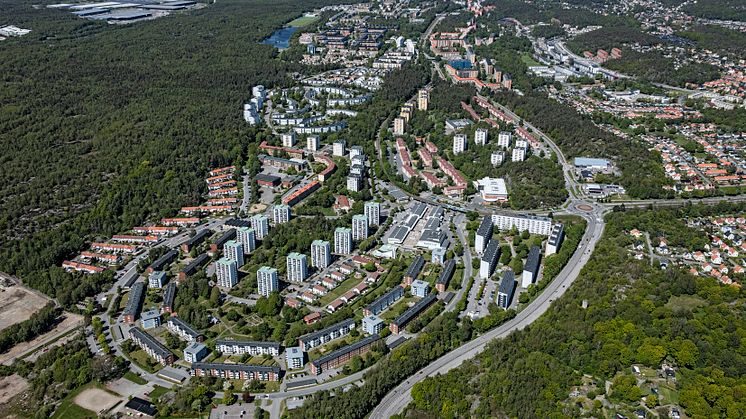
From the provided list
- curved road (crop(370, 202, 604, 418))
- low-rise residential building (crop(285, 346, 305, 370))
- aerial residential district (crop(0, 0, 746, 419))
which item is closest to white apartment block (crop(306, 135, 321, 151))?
aerial residential district (crop(0, 0, 746, 419))

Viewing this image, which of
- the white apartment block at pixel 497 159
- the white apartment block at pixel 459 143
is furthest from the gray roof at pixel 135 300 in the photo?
the white apartment block at pixel 459 143

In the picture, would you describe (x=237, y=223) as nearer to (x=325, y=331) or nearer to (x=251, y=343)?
(x=251, y=343)

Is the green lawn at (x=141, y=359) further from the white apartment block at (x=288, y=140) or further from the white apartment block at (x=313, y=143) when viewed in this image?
the white apartment block at (x=288, y=140)

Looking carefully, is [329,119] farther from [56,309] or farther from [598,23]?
[598,23]

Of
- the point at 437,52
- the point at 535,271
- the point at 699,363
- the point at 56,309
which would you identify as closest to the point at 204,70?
the point at 437,52

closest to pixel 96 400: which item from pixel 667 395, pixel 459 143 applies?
pixel 667 395

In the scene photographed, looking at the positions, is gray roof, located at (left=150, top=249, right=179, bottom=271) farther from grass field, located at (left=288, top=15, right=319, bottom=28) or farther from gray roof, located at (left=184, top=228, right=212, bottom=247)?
grass field, located at (left=288, top=15, right=319, bottom=28)
